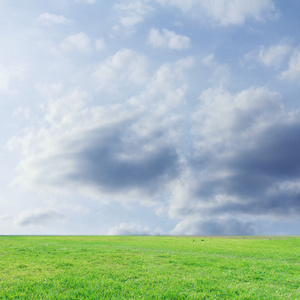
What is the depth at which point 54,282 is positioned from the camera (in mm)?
16266

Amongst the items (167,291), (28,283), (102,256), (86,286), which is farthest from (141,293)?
(102,256)

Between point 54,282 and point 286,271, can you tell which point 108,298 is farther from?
point 286,271

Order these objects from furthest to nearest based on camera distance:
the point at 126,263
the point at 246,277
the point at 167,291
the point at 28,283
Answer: the point at 126,263, the point at 246,277, the point at 28,283, the point at 167,291

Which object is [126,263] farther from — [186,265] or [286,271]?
[286,271]

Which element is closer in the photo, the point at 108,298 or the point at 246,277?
the point at 108,298

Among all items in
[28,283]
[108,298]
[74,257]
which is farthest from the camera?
[74,257]

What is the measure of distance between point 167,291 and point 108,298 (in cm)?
307

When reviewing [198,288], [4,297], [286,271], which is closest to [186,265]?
[198,288]

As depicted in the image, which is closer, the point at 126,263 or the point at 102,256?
the point at 126,263

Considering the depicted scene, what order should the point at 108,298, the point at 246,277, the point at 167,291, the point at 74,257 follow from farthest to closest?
the point at 74,257
the point at 246,277
the point at 167,291
the point at 108,298

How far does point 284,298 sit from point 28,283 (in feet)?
45.8

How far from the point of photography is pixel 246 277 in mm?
19375

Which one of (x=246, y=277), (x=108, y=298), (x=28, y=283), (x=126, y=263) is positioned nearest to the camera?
(x=108, y=298)

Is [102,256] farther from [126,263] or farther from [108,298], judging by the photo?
[108,298]
